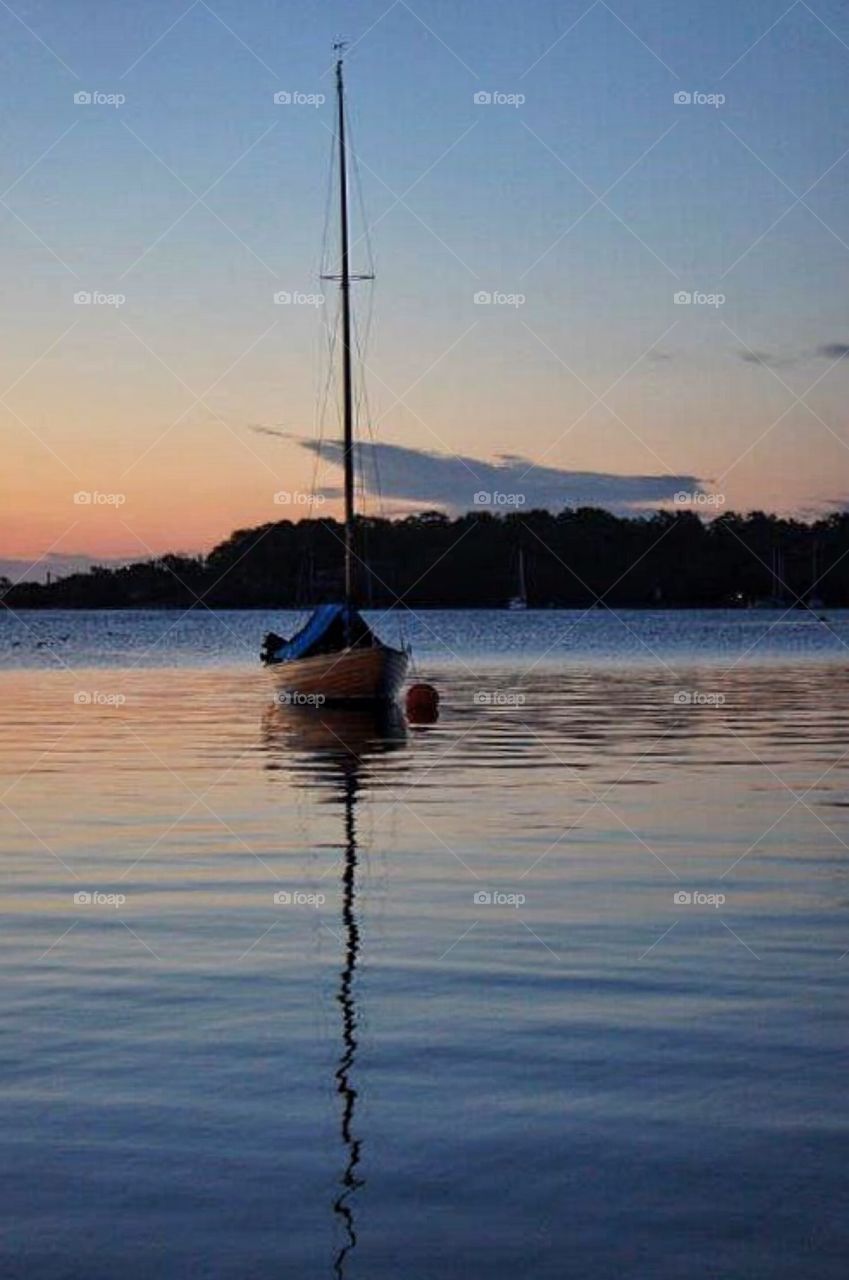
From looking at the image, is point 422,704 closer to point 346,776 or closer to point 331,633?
point 331,633

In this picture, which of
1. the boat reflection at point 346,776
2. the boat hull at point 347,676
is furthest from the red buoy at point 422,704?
the boat hull at point 347,676

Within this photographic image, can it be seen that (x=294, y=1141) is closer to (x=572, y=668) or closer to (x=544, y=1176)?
(x=544, y=1176)

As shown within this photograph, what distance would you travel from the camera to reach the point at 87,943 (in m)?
16.7

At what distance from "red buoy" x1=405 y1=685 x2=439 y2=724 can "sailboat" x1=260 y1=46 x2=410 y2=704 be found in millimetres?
729

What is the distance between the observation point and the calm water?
8922mm

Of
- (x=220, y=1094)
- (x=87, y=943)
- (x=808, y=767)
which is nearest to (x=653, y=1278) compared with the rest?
(x=220, y=1094)

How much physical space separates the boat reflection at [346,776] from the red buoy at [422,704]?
→ 0.44 meters

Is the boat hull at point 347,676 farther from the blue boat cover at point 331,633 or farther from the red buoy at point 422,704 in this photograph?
the red buoy at point 422,704

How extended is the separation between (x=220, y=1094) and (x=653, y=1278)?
3.70 meters

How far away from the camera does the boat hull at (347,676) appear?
172 ft

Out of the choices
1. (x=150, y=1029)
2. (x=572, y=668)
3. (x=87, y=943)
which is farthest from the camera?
(x=572, y=668)

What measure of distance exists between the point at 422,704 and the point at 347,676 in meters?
2.23

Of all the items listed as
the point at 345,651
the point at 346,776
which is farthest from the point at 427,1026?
the point at 345,651

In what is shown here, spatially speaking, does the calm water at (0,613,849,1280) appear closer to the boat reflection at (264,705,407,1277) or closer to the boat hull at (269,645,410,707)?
the boat reflection at (264,705,407,1277)
